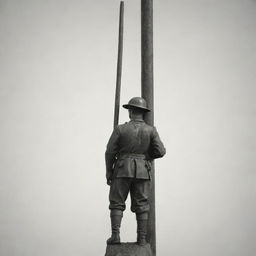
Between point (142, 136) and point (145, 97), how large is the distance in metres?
0.80

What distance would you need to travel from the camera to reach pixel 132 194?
4738mm

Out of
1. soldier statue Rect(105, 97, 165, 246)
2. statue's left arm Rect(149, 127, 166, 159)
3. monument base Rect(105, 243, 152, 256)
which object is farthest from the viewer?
statue's left arm Rect(149, 127, 166, 159)

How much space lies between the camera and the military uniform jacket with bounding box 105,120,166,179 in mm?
4625

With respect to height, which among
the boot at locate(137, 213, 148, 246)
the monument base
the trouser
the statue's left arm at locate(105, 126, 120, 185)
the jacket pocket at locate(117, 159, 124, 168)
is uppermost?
the statue's left arm at locate(105, 126, 120, 185)

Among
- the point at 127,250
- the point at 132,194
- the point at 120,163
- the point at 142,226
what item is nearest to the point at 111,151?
the point at 120,163

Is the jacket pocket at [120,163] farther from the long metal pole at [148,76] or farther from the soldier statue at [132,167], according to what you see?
the long metal pole at [148,76]

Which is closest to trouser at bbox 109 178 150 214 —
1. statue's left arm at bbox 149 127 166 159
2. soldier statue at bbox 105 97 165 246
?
soldier statue at bbox 105 97 165 246

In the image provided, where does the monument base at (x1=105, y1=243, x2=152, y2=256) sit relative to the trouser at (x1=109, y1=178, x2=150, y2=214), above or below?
below

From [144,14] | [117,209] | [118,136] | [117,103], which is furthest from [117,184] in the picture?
[144,14]

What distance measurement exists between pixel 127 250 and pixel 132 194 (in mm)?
732

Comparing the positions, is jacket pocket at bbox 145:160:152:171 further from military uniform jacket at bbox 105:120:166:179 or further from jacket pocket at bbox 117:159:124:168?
jacket pocket at bbox 117:159:124:168

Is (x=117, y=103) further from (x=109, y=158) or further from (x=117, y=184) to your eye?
(x=117, y=184)

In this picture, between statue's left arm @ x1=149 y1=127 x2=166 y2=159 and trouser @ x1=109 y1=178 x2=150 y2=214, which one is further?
statue's left arm @ x1=149 y1=127 x2=166 y2=159

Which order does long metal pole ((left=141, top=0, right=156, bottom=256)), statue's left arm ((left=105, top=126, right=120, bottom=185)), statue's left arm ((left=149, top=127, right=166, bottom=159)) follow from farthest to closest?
long metal pole ((left=141, top=0, right=156, bottom=256)) < statue's left arm ((left=149, top=127, right=166, bottom=159)) < statue's left arm ((left=105, top=126, right=120, bottom=185))
